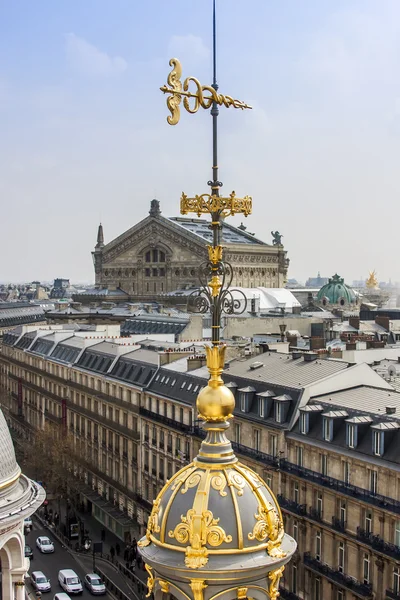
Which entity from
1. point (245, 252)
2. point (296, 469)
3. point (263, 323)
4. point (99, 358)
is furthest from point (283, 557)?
point (245, 252)

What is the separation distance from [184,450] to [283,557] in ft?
160

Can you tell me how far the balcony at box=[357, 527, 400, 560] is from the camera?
120 ft

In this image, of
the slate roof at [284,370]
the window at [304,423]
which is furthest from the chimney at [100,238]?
the window at [304,423]

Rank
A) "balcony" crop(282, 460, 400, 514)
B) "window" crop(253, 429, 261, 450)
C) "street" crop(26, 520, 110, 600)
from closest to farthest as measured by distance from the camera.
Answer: "balcony" crop(282, 460, 400, 514) → "window" crop(253, 429, 261, 450) → "street" crop(26, 520, 110, 600)

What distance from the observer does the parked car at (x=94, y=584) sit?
173 feet

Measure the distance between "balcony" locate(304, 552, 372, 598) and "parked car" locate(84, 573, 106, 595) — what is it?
15.9 metres

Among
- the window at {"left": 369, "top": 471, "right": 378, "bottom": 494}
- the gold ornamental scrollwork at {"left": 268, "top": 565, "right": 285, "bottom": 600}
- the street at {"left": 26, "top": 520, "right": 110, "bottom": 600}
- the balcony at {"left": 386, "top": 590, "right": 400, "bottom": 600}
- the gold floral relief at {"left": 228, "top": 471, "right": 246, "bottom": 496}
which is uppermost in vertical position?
the gold floral relief at {"left": 228, "top": 471, "right": 246, "bottom": 496}

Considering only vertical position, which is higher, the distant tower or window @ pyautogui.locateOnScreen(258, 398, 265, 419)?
the distant tower

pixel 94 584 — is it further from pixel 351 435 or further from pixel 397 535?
pixel 397 535

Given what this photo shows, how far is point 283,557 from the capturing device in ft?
30.6

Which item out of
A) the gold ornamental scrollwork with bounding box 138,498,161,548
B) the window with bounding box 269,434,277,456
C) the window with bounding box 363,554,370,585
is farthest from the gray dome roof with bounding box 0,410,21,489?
the gold ornamental scrollwork with bounding box 138,498,161,548

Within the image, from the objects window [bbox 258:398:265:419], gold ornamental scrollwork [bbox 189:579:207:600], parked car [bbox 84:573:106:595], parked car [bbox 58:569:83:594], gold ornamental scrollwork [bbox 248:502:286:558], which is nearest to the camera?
gold ornamental scrollwork [bbox 189:579:207:600]

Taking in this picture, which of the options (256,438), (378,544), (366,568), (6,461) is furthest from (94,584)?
(378,544)

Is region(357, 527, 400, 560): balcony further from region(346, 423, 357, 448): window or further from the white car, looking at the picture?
the white car
